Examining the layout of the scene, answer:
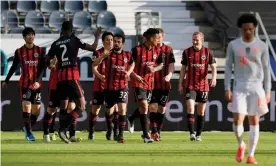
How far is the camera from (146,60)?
15438mm

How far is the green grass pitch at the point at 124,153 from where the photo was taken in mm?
10586

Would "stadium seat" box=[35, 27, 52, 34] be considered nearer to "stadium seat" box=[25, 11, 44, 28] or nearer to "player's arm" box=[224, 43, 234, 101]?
"stadium seat" box=[25, 11, 44, 28]

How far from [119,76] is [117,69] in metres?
0.16

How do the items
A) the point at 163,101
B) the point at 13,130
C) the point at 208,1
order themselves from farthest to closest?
the point at 208,1 < the point at 13,130 < the point at 163,101

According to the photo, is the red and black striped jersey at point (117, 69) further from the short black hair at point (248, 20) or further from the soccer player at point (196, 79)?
the short black hair at point (248, 20)

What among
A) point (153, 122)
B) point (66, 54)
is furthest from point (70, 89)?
point (153, 122)

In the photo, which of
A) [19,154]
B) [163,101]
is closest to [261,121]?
[163,101]

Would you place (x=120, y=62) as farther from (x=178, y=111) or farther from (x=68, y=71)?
(x=178, y=111)

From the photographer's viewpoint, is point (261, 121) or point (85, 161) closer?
point (85, 161)

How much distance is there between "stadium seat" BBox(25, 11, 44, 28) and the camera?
2778 centimetres

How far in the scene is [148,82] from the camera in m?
15.4

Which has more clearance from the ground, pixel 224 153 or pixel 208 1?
pixel 208 1

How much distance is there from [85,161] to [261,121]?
10.6 meters

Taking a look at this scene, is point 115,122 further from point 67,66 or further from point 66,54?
point 66,54
